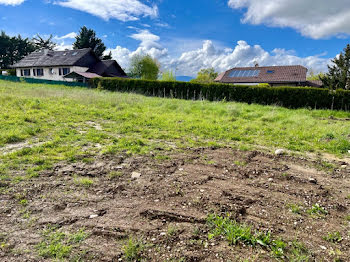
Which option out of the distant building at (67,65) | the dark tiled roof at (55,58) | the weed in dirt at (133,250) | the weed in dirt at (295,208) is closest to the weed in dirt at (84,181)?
the weed in dirt at (133,250)

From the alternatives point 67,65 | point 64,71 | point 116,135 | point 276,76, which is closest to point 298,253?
point 116,135

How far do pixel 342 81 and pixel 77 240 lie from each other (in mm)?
34883

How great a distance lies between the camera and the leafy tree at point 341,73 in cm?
2802

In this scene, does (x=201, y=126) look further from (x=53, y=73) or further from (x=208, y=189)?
(x=53, y=73)

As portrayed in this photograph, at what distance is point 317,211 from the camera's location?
273 centimetres

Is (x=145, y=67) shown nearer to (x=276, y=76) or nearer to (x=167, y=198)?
(x=276, y=76)

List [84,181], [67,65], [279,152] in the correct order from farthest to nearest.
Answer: [67,65], [279,152], [84,181]

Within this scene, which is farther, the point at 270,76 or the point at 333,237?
the point at 270,76

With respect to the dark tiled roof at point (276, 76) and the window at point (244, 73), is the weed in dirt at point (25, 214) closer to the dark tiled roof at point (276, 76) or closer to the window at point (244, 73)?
the dark tiled roof at point (276, 76)

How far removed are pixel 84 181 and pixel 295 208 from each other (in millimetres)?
2901

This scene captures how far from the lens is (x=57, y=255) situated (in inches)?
75.5

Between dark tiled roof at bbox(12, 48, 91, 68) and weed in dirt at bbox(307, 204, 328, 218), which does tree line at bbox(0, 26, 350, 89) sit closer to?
dark tiled roof at bbox(12, 48, 91, 68)

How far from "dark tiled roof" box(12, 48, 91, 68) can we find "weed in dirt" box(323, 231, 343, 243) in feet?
127

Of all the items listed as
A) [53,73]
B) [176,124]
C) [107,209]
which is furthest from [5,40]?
[107,209]
